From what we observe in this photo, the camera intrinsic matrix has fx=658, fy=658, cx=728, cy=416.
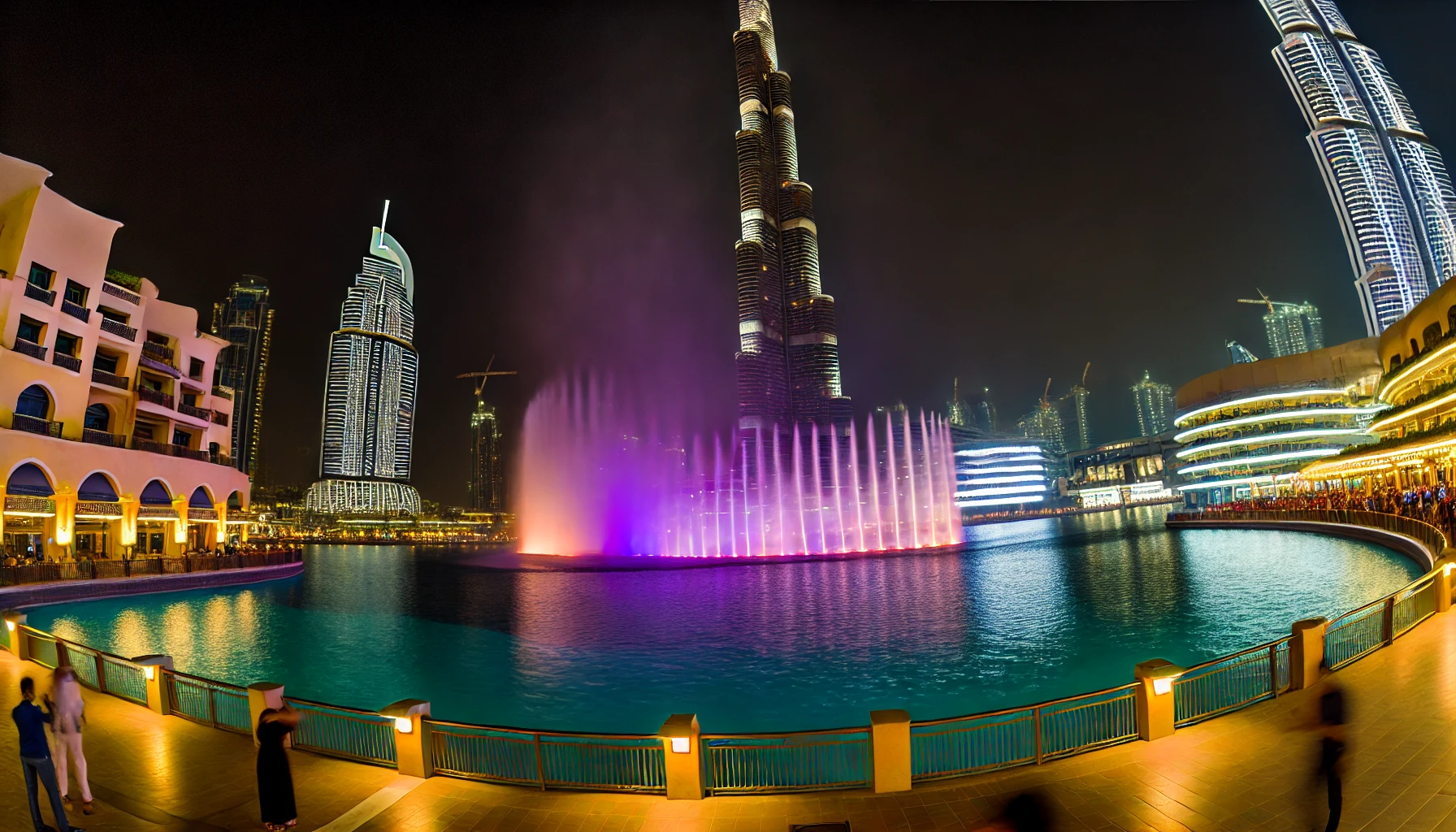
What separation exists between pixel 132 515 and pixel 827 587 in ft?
146

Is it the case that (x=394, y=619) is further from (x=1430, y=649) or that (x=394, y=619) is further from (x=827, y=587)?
(x=1430, y=649)

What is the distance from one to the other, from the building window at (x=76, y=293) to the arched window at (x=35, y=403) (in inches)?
248

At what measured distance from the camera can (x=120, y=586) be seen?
117ft

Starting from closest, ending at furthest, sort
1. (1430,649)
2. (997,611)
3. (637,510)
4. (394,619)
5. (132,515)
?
(1430,649) → (997,611) → (394,619) → (132,515) → (637,510)

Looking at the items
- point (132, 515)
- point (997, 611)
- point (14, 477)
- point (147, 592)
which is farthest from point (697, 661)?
point (132, 515)

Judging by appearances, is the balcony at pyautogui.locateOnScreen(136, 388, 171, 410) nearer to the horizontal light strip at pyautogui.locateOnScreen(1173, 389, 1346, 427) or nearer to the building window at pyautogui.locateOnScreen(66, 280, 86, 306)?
the building window at pyautogui.locateOnScreen(66, 280, 86, 306)

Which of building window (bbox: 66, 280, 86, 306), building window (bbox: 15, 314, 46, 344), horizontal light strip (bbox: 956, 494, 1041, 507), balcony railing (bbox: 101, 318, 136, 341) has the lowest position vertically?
horizontal light strip (bbox: 956, 494, 1041, 507)

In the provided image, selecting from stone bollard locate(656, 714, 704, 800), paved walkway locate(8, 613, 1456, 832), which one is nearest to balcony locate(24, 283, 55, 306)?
paved walkway locate(8, 613, 1456, 832)

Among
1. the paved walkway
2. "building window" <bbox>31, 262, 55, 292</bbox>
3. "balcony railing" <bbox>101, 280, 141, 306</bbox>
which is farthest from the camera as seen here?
"balcony railing" <bbox>101, 280, 141, 306</bbox>

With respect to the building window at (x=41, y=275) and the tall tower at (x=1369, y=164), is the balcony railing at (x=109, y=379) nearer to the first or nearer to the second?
the building window at (x=41, y=275)

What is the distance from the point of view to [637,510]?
61.8 metres

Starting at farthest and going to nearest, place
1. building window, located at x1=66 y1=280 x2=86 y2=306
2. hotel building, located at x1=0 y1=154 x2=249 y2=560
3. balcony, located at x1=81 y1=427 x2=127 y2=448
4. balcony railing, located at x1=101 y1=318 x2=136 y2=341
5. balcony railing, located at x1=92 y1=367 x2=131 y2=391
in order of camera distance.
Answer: balcony railing, located at x1=101 y1=318 x2=136 y2=341 → balcony railing, located at x1=92 y1=367 x2=131 y2=391 → building window, located at x1=66 y1=280 x2=86 y2=306 → balcony, located at x1=81 y1=427 x2=127 y2=448 → hotel building, located at x1=0 y1=154 x2=249 y2=560

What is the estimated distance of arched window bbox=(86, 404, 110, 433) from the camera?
43.8 meters

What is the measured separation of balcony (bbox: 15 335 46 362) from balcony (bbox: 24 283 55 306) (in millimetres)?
2399
